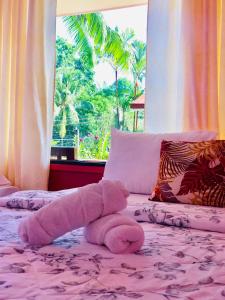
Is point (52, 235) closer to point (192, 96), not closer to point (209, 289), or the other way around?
point (209, 289)

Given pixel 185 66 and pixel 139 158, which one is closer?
pixel 139 158

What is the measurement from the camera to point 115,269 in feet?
2.58

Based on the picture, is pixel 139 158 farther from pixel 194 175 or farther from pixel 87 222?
pixel 87 222

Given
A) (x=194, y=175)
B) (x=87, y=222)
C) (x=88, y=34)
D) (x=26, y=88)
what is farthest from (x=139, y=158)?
(x=88, y=34)

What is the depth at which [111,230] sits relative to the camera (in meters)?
0.94

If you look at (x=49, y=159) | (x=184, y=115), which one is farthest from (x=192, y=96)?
(x=49, y=159)

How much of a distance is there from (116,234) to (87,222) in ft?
0.38

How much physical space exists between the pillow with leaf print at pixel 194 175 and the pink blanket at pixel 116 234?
64 centimetres

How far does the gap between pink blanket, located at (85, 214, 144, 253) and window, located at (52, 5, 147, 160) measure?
183 centimetres

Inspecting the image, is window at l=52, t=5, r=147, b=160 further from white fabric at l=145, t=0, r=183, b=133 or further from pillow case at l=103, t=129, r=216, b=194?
pillow case at l=103, t=129, r=216, b=194

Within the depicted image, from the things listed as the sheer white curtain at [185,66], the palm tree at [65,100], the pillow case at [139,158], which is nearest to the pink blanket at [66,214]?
the pillow case at [139,158]

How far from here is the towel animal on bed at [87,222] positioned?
0.92 meters

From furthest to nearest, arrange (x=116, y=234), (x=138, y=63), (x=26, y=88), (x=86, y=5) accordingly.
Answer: (x=86, y=5), (x=138, y=63), (x=26, y=88), (x=116, y=234)

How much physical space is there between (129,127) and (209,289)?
218 centimetres
